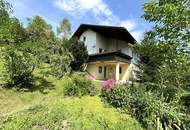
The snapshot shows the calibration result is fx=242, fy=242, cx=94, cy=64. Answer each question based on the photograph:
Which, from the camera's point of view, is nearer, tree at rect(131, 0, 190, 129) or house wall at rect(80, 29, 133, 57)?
tree at rect(131, 0, 190, 129)

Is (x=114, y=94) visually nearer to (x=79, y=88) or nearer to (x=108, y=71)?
(x=79, y=88)

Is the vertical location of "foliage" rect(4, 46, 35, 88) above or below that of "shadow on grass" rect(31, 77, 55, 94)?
above

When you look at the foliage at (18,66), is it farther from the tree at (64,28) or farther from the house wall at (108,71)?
the tree at (64,28)

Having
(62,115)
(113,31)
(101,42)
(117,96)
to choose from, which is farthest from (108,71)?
(62,115)

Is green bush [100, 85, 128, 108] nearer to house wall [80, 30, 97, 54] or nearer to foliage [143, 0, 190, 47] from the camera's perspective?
foliage [143, 0, 190, 47]

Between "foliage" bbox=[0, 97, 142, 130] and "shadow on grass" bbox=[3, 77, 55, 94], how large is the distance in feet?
14.6

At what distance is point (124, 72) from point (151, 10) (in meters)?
20.4

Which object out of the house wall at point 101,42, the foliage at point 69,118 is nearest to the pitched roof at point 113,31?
the house wall at point 101,42

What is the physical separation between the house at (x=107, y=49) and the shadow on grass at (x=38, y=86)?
11193 mm

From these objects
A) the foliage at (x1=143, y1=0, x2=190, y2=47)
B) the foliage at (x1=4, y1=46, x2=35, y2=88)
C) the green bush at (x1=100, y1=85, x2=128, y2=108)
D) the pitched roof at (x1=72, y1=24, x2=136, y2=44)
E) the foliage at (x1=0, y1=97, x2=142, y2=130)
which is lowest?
the foliage at (x1=0, y1=97, x2=142, y2=130)

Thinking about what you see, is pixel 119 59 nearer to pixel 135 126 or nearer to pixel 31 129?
pixel 135 126

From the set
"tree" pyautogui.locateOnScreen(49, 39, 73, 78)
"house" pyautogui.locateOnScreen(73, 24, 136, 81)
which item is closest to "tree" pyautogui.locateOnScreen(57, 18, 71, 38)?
"house" pyautogui.locateOnScreen(73, 24, 136, 81)

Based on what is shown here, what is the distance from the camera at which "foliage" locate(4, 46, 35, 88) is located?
53.8 feet

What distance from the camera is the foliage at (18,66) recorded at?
16406 mm
